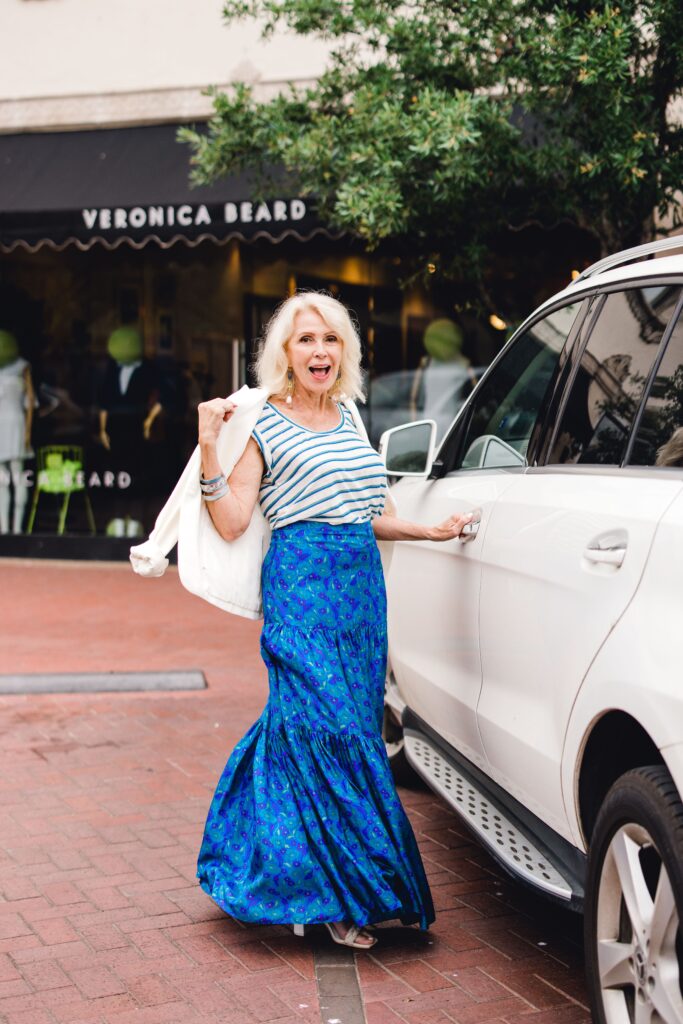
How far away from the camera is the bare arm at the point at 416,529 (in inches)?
150

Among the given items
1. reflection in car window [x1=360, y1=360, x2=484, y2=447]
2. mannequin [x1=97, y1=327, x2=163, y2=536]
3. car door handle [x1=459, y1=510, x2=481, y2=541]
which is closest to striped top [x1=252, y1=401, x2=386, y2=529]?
car door handle [x1=459, y1=510, x2=481, y2=541]

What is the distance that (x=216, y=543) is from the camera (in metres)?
3.85

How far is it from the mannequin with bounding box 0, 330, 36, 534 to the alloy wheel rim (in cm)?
1097

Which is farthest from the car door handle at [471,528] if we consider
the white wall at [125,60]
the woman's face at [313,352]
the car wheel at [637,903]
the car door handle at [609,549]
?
the white wall at [125,60]

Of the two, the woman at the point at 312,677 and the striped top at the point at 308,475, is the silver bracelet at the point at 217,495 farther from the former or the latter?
the striped top at the point at 308,475

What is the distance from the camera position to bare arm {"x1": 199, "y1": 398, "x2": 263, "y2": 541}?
368 cm

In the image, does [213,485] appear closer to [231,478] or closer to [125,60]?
[231,478]

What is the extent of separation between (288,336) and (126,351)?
9257 mm

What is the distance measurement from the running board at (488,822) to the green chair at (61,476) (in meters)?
8.99

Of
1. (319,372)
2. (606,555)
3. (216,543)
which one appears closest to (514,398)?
(319,372)

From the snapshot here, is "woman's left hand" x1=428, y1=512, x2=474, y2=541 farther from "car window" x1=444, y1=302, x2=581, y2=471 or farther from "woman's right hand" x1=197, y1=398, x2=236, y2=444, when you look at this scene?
"woman's right hand" x1=197, y1=398, x2=236, y2=444

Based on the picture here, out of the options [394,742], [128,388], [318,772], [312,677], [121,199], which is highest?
[121,199]

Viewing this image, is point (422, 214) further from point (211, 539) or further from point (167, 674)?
point (211, 539)

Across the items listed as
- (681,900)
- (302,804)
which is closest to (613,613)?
(681,900)
